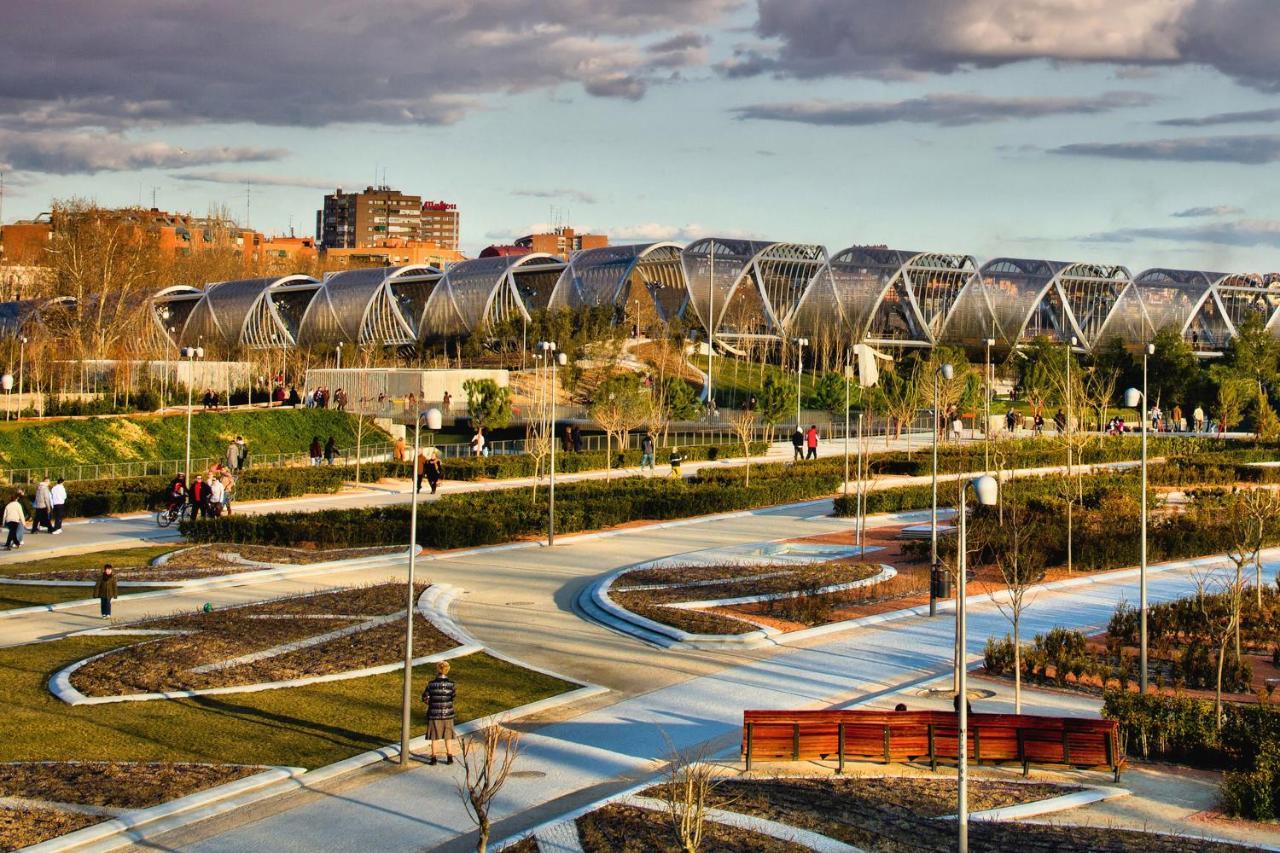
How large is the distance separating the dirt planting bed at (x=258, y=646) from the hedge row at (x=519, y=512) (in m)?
6.41

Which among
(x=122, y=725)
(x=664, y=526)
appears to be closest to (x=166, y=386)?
(x=664, y=526)

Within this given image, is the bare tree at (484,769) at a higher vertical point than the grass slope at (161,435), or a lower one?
lower

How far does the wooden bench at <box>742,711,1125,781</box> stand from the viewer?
14258mm

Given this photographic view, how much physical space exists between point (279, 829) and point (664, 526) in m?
21.1

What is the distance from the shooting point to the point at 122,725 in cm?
1491

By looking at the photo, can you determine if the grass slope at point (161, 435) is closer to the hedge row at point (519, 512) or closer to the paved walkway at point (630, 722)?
the hedge row at point (519, 512)

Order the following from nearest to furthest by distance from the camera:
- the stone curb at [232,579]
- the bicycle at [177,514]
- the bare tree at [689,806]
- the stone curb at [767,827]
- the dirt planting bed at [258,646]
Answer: the bare tree at [689,806] → the stone curb at [767,827] → the dirt planting bed at [258,646] → the stone curb at [232,579] → the bicycle at [177,514]

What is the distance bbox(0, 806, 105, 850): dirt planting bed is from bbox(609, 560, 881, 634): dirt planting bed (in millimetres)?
10185

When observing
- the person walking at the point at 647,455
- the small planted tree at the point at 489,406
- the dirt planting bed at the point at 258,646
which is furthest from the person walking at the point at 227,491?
the small planted tree at the point at 489,406

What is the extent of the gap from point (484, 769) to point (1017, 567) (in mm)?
10063

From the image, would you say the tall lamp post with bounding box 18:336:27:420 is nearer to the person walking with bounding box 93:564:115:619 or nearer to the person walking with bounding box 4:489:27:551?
the person walking with bounding box 4:489:27:551

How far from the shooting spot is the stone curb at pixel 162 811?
11602mm

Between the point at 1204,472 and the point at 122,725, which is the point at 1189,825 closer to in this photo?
the point at 122,725

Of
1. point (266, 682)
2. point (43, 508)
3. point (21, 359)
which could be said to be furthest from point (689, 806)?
point (21, 359)
